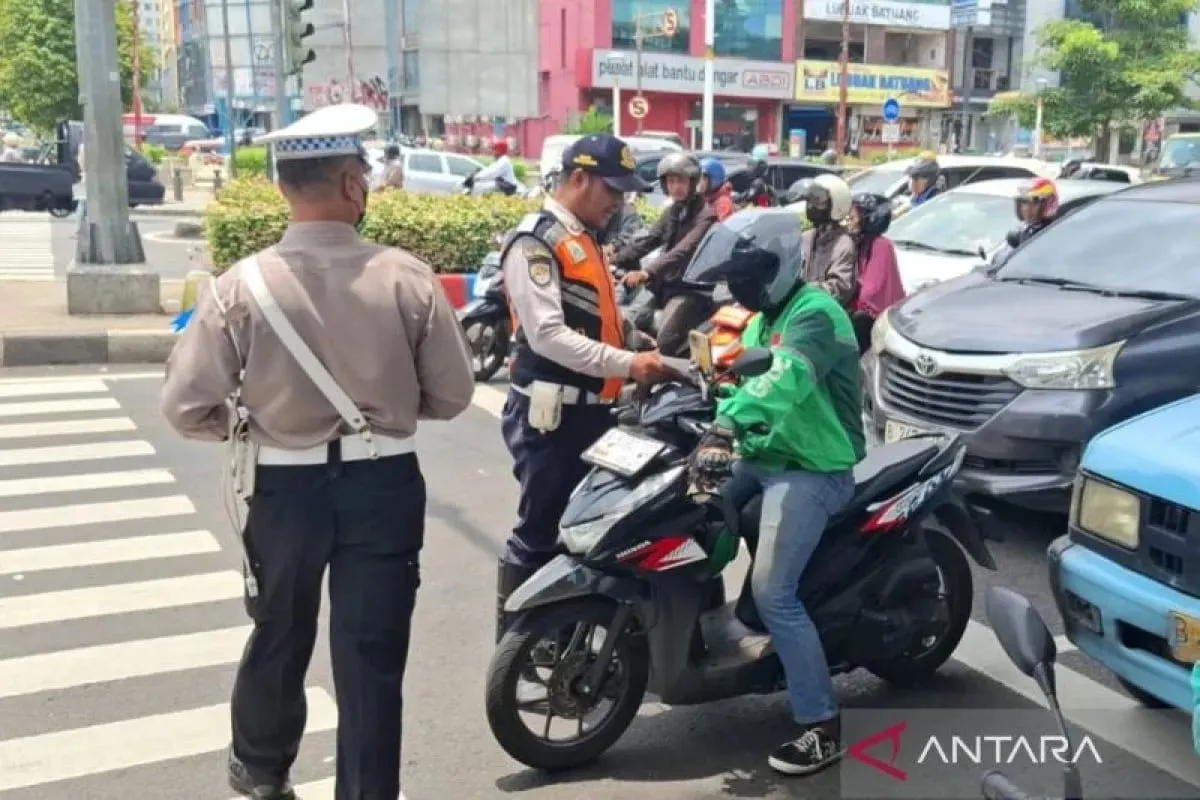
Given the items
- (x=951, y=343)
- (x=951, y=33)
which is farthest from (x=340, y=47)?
(x=951, y=343)

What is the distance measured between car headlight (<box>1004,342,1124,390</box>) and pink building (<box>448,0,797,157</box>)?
132 ft

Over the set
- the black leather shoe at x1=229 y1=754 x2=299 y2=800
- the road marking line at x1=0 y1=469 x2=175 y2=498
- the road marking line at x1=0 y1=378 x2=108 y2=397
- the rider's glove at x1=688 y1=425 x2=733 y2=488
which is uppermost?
the rider's glove at x1=688 y1=425 x2=733 y2=488

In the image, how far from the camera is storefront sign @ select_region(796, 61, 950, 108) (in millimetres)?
52031

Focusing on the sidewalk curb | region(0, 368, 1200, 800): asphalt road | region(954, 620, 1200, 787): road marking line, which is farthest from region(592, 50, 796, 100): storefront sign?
region(954, 620, 1200, 787): road marking line

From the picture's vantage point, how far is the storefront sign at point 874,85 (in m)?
52.0

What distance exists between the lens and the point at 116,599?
5.59 m

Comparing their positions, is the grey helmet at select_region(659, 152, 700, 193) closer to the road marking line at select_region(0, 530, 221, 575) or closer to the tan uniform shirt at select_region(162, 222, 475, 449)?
the road marking line at select_region(0, 530, 221, 575)

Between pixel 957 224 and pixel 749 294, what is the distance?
7.17m

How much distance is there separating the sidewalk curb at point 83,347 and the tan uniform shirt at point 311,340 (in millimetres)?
8016

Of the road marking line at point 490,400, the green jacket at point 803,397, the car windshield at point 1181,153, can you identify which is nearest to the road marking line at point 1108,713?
the green jacket at point 803,397

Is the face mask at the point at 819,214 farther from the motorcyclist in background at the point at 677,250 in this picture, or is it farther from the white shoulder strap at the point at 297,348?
the white shoulder strap at the point at 297,348

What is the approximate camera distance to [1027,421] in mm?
5965

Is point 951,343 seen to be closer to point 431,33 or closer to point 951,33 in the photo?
point 431,33

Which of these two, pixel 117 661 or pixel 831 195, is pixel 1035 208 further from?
pixel 117 661
